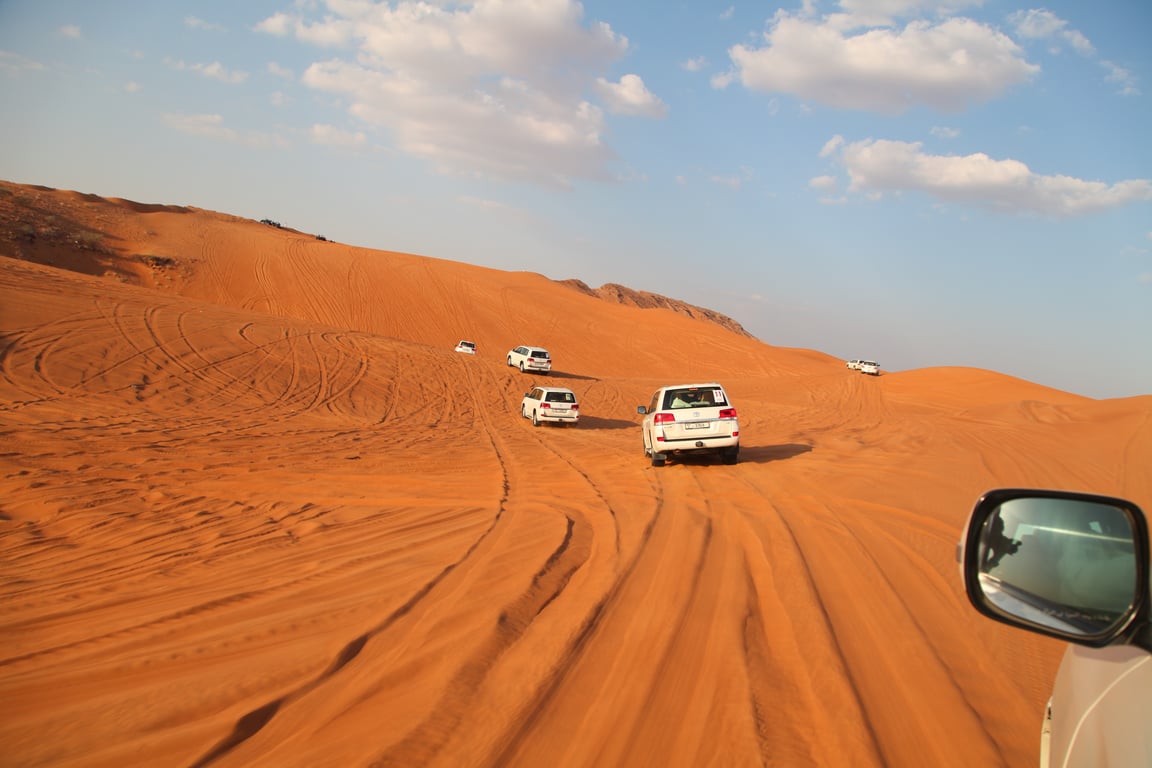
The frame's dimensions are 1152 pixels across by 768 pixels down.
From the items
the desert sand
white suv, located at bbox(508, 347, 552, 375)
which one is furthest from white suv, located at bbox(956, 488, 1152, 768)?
white suv, located at bbox(508, 347, 552, 375)

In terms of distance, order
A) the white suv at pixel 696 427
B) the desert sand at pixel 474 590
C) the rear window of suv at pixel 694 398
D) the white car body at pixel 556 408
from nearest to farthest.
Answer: the desert sand at pixel 474 590, the white suv at pixel 696 427, the rear window of suv at pixel 694 398, the white car body at pixel 556 408

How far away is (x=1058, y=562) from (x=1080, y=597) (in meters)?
0.13

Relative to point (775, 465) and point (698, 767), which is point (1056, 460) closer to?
point (775, 465)

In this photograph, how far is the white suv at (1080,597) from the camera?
1.68 m

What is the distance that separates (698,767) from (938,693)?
178 cm

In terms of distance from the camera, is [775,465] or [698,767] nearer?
[698,767]

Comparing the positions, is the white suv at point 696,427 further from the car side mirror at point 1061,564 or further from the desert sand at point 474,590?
the car side mirror at point 1061,564

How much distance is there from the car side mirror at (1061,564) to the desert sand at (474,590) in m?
1.74

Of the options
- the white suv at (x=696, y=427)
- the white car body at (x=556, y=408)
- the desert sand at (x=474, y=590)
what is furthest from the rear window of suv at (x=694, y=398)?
the white car body at (x=556, y=408)

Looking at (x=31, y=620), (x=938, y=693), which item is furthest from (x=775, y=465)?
(x=31, y=620)

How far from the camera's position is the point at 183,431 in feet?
47.8

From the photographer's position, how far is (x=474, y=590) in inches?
228

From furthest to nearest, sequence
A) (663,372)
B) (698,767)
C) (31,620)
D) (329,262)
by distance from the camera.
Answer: (329,262) → (663,372) → (31,620) → (698,767)

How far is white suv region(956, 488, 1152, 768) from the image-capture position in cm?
168
